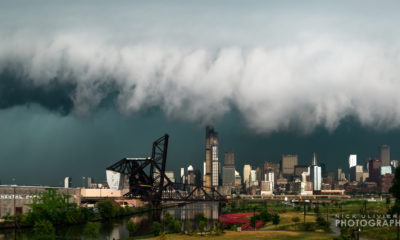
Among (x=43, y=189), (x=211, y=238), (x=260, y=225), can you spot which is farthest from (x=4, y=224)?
(x=260, y=225)

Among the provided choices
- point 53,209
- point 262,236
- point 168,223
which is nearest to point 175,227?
point 168,223

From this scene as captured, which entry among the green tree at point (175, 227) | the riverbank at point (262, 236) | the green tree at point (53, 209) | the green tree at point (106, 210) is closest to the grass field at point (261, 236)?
the riverbank at point (262, 236)

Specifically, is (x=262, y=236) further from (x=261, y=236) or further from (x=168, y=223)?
(x=168, y=223)

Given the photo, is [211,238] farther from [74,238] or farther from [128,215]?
[128,215]

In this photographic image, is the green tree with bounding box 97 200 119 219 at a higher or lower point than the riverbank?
lower

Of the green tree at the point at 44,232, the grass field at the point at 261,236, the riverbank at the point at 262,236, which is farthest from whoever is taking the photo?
the grass field at the point at 261,236

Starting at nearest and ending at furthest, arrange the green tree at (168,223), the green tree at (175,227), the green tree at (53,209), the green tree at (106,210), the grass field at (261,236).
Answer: the grass field at (261,236) → the green tree at (175,227) → the green tree at (168,223) → the green tree at (53,209) → the green tree at (106,210)

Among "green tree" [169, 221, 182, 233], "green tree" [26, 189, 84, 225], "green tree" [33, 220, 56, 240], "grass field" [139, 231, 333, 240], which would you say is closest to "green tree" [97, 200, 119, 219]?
"green tree" [26, 189, 84, 225]

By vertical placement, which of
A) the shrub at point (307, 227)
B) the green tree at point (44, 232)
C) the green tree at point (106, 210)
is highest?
the green tree at point (44, 232)

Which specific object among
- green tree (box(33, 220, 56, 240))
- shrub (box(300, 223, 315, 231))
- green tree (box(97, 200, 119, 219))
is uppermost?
green tree (box(33, 220, 56, 240))

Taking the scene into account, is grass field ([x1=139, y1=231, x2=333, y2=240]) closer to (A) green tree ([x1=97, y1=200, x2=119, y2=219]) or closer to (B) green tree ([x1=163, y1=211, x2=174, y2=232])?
(B) green tree ([x1=163, y1=211, x2=174, y2=232])

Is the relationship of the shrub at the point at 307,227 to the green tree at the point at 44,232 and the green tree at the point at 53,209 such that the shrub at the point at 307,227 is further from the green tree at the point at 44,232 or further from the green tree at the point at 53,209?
the green tree at the point at 53,209
